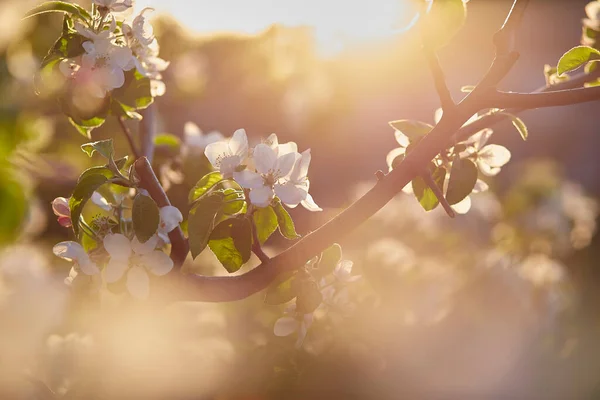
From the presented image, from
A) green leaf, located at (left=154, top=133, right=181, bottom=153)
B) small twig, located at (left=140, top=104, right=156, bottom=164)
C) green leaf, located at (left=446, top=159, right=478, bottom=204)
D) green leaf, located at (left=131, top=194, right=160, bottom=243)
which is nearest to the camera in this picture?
green leaf, located at (left=131, top=194, right=160, bottom=243)

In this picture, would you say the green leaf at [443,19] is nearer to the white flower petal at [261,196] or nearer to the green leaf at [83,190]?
the white flower petal at [261,196]

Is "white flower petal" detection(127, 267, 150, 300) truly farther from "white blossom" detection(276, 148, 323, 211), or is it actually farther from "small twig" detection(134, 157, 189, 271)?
"white blossom" detection(276, 148, 323, 211)

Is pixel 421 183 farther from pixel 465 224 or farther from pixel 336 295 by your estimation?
pixel 465 224

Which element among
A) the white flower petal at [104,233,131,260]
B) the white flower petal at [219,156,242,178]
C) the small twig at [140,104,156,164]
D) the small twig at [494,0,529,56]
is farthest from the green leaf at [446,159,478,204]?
the small twig at [140,104,156,164]

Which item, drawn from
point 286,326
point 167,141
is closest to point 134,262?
point 286,326

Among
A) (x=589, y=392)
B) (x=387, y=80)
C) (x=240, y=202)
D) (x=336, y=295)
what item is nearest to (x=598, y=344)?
(x=589, y=392)

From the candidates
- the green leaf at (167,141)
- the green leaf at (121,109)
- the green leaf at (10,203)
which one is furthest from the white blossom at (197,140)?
the green leaf at (10,203)
